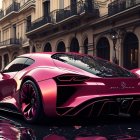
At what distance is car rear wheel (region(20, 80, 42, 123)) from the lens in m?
4.66

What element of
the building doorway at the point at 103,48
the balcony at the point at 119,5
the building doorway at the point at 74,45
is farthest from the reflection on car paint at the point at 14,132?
the building doorway at the point at 74,45

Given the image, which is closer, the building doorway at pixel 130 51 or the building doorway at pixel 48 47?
the building doorway at pixel 130 51

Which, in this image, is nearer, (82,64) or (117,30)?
(82,64)

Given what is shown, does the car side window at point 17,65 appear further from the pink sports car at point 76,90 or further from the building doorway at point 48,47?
the building doorway at point 48,47

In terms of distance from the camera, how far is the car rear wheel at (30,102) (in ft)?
15.3

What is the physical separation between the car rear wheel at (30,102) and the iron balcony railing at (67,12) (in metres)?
22.4

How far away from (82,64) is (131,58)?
19.7 meters

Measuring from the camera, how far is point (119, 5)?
23500mm

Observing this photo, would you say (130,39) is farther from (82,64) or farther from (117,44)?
(82,64)

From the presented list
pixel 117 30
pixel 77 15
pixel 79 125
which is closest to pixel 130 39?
pixel 117 30

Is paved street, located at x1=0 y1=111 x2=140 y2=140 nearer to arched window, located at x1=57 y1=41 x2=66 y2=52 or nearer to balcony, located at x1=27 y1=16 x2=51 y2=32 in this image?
arched window, located at x1=57 y1=41 x2=66 y2=52

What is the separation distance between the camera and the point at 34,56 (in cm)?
559

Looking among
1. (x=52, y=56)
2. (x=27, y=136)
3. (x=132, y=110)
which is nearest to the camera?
(x=27, y=136)

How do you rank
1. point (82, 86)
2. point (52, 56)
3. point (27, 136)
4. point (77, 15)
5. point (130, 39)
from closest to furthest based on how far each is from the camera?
point (27, 136)
point (82, 86)
point (52, 56)
point (130, 39)
point (77, 15)
